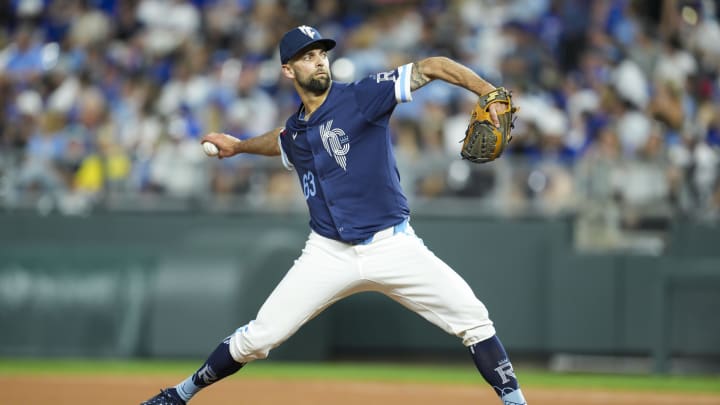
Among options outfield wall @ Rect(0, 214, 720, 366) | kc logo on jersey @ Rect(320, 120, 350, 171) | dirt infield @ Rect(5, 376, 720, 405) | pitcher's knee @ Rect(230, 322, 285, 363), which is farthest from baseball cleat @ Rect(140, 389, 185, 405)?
outfield wall @ Rect(0, 214, 720, 366)

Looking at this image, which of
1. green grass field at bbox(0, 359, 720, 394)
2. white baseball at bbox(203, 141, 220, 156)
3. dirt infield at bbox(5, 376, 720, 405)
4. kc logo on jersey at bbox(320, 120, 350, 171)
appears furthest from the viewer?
green grass field at bbox(0, 359, 720, 394)

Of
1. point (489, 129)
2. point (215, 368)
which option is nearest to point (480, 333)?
point (489, 129)


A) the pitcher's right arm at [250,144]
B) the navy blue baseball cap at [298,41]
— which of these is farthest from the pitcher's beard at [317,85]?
the pitcher's right arm at [250,144]

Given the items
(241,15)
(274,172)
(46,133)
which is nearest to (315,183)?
(274,172)

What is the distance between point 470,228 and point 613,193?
161 cm

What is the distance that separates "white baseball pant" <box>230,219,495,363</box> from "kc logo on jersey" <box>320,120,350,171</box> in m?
0.47

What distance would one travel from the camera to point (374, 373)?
36.5 feet

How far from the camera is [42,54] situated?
15727 mm

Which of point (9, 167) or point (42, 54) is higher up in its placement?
point (42, 54)

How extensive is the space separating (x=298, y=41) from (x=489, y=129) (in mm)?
1207

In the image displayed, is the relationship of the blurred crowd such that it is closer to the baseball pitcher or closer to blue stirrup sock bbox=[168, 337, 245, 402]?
the baseball pitcher

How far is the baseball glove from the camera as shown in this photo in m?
5.45

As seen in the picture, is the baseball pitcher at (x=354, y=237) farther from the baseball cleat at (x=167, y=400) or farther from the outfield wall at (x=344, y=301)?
the outfield wall at (x=344, y=301)

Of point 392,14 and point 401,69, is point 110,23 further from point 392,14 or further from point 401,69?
point 401,69
